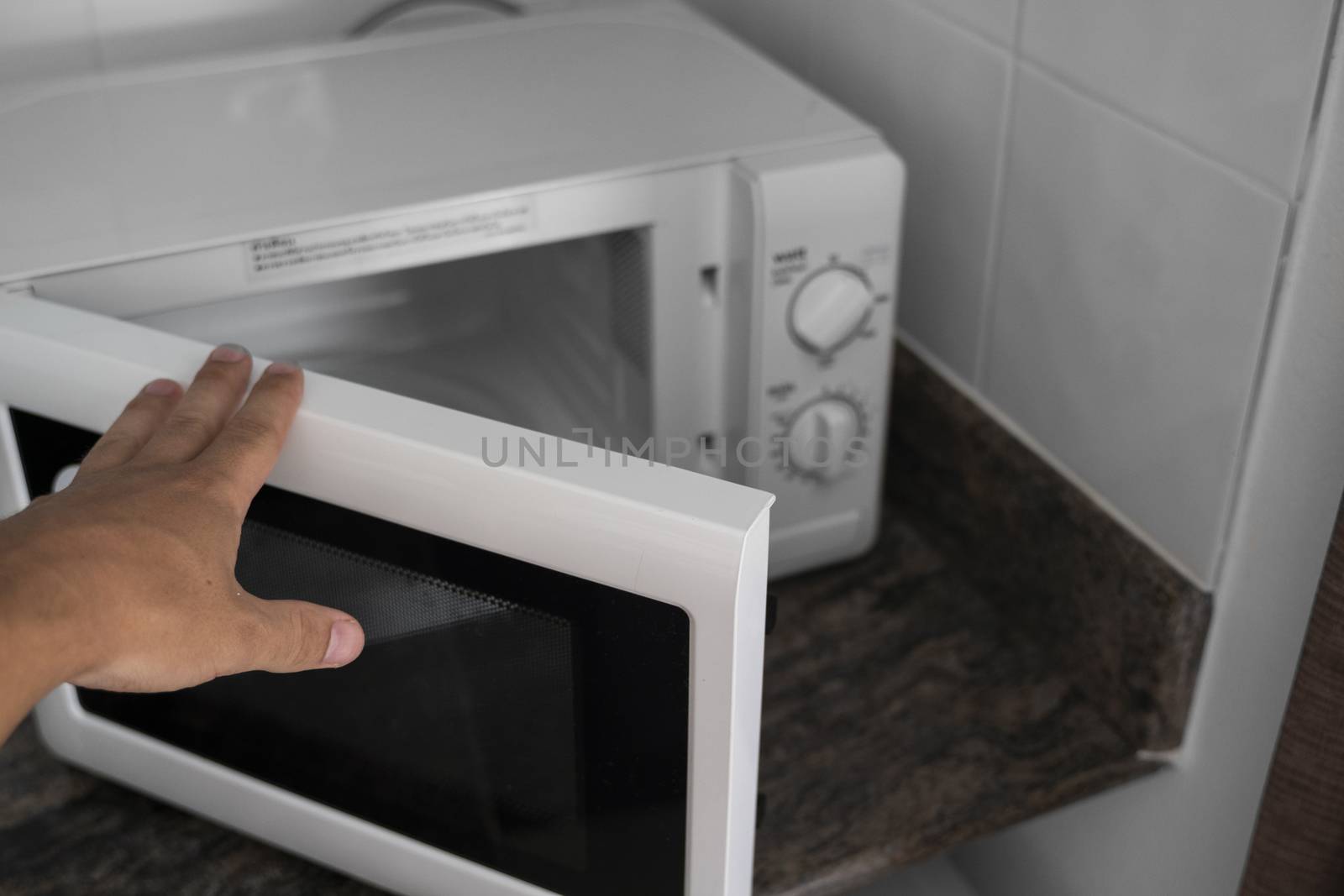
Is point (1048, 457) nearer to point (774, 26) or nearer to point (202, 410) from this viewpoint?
point (774, 26)

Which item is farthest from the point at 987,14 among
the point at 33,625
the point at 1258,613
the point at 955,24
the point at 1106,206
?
the point at 33,625

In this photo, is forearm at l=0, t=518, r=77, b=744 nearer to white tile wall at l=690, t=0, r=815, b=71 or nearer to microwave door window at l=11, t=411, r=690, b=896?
microwave door window at l=11, t=411, r=690, b=896

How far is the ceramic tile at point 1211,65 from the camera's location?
1.75ft

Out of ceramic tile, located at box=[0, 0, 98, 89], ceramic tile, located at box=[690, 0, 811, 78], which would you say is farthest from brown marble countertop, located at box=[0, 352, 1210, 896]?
ceramic tile, located at box=[0, 0, 98, 89]

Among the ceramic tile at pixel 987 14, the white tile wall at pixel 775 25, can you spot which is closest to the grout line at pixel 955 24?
the ceramic tile at pixel 987 14

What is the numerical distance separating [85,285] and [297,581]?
0.18m

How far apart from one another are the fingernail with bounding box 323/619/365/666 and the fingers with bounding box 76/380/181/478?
0.10 metres

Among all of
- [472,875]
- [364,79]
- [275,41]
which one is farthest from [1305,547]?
[275,41]

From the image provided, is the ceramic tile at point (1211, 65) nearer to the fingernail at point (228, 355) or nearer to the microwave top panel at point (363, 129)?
the microwave top panel at point (363, 129)

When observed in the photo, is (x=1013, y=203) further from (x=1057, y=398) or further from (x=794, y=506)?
(x=794, y=506)

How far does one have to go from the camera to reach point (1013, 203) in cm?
74

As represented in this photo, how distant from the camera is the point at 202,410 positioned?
51 centimetres

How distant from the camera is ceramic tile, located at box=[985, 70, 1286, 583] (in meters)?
0.60

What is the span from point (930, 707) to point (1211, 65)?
37 centimetres
